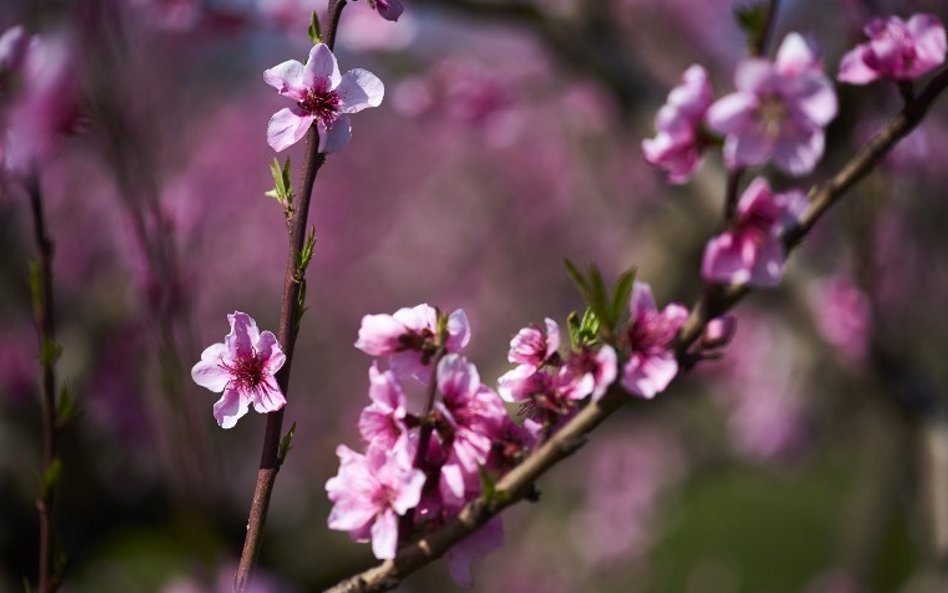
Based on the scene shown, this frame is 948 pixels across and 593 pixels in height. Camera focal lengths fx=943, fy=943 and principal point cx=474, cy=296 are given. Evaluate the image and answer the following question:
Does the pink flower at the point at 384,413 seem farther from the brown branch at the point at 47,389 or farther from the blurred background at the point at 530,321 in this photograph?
the brown branch at the point at 47,389

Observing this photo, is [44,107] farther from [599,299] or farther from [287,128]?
[599,299]

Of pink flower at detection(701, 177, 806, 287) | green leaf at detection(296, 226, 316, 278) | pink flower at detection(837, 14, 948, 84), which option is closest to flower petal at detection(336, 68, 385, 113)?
green leaf at detection(296, 226, 316, 278)

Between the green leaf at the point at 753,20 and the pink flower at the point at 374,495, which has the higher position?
the green leaf at the point at 753,20

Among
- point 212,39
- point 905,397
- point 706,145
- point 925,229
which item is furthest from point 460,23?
point 706,145

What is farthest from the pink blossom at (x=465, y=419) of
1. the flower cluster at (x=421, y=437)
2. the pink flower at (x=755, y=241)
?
the pink flower at (x=755, y=241)

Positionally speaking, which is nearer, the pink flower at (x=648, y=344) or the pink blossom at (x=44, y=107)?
the pink blossom at (x=44, y=107)

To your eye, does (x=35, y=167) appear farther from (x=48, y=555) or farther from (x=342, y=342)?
(x=342, y=342)

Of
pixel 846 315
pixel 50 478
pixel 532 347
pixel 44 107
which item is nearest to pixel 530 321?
pixel 846 315
